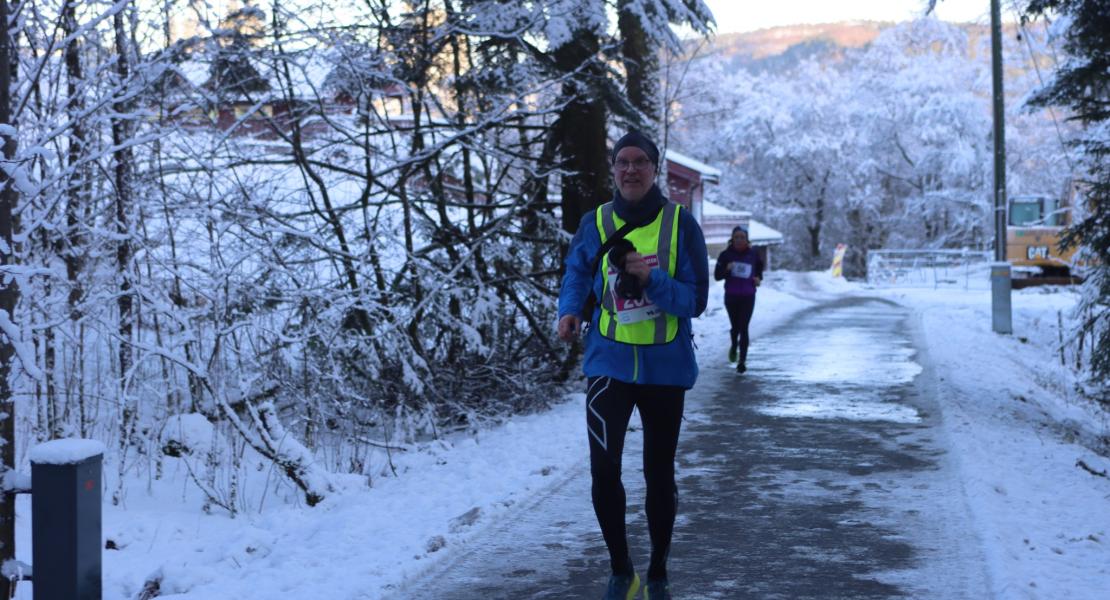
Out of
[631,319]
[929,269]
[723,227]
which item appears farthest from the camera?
[723,227]

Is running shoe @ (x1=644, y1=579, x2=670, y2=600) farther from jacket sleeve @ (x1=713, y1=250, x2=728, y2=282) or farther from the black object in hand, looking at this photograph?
jacket sleeve @ (x1=713, y1=250, x2=728, y2=282)

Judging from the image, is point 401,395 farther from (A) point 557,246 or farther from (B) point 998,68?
(B) point 998,68

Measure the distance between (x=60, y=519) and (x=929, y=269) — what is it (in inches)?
1651

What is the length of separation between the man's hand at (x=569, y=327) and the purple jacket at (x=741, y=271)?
892 centimetres

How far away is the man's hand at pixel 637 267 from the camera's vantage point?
4.31 metres

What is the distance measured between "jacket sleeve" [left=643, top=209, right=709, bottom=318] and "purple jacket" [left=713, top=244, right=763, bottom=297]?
872cm

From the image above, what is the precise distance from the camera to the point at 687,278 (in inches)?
178

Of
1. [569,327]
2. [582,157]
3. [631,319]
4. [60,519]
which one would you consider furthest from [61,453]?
[582,157]

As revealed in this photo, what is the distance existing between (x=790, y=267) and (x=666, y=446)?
207ft

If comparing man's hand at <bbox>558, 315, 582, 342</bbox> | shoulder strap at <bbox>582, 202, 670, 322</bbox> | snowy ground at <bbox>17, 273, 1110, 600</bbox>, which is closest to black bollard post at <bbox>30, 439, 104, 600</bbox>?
snowy ground at <bbox>17, 273, 1110, 600</bbox>

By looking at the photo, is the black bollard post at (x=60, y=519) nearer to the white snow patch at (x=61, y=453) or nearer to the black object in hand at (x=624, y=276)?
the white snow patch at (x=61, y=453)

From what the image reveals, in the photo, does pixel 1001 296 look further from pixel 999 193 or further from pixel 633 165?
pixel 633 165

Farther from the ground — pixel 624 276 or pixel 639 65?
pixel 639 65

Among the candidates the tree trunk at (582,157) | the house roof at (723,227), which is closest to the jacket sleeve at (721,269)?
the tree trunk at (582,157)
